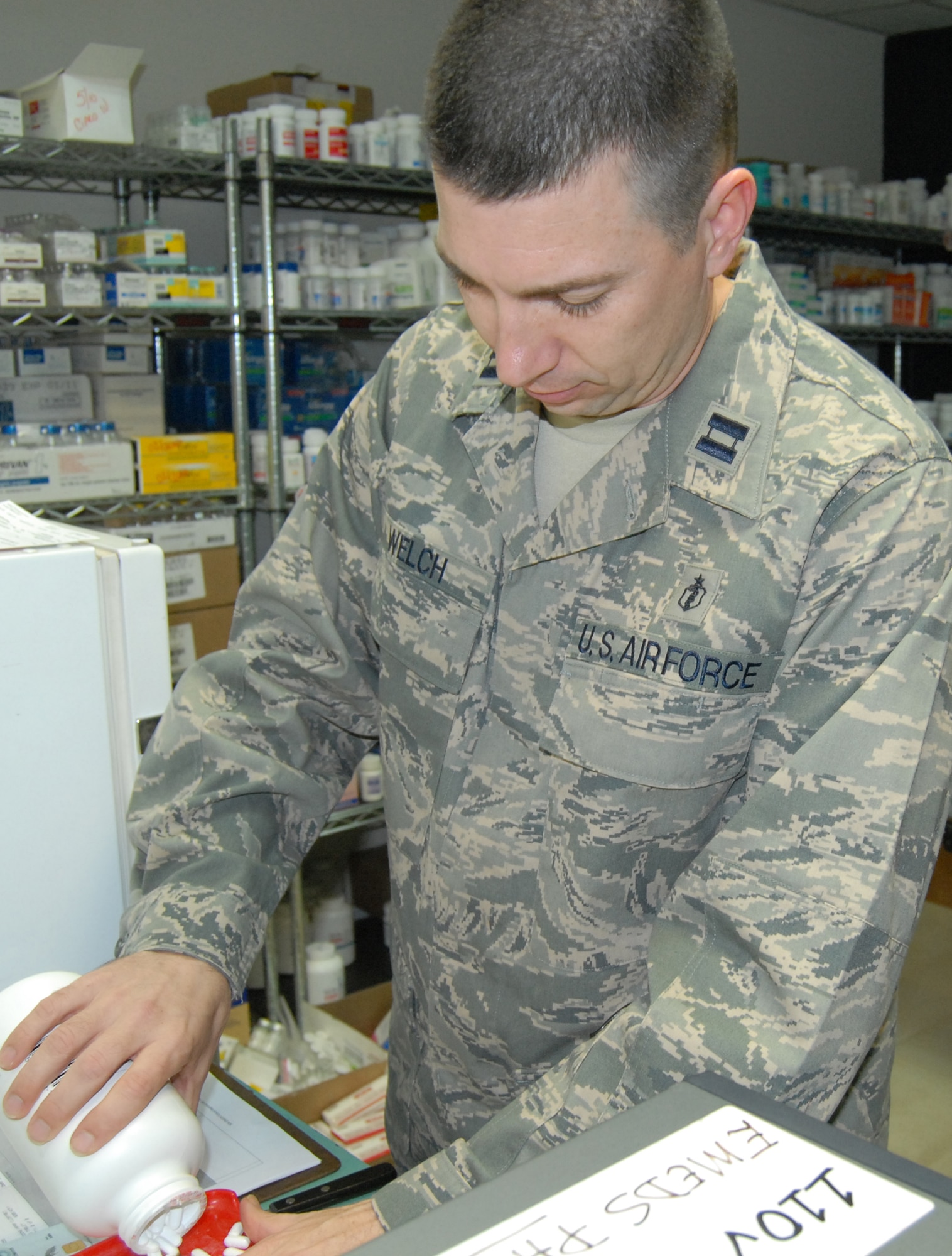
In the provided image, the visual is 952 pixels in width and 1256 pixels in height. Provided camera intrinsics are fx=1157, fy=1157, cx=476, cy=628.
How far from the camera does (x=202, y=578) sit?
2.62m

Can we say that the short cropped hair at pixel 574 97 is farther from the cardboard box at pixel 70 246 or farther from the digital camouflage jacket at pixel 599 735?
the cardboard box at pixel 70 246

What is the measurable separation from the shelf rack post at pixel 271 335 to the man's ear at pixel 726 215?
1.88 m

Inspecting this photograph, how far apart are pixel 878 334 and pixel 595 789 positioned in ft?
12.3

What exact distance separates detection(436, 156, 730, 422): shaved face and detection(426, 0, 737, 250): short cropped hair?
0.05 feet

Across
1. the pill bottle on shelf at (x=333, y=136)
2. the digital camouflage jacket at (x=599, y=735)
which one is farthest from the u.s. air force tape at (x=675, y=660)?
the pill bottle on shelf at (x=333, y=136)

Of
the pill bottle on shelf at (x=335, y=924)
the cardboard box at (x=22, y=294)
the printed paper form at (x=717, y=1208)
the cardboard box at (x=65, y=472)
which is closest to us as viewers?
the printed paper form at (x=717, y=1208)

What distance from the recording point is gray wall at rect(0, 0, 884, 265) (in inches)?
107

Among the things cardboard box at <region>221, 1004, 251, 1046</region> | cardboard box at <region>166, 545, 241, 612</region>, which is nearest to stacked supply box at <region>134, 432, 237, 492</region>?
cardboard box at <region>166, 545, 241, 612</region>

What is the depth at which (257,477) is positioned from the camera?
273 centimetres

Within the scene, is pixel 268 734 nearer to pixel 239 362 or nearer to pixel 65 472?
pixel 65 472

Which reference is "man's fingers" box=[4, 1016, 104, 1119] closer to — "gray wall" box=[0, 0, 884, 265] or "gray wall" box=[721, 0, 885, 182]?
"gray wall" box=[0, 0, 884, 265]

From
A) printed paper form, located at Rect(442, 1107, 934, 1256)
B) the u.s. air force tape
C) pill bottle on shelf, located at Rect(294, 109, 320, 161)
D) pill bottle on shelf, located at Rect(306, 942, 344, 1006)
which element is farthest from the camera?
pill bottle on shelf, located at Rect(306, 942, 344, 1006)

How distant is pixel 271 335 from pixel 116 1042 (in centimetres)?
209

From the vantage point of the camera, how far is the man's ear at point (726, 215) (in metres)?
Result: 0.83
